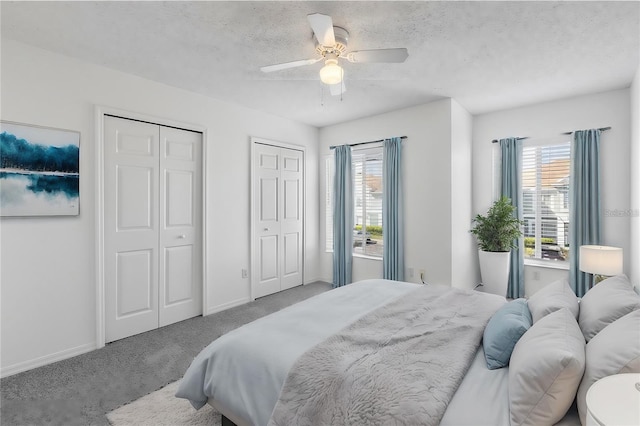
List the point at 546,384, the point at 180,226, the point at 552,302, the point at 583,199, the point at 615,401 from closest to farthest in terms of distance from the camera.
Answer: the point at 615,401
the point at 546,384
the point at 552,302
the point at 180,226
the point at 583,199

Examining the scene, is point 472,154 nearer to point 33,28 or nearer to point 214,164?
point 214,164

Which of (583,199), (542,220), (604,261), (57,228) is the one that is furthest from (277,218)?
(583,199)

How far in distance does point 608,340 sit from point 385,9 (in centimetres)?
216

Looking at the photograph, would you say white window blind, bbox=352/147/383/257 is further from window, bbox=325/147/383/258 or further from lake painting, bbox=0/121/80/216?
lake painting, bbox=0/121/80/216

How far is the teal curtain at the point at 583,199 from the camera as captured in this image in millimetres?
3643

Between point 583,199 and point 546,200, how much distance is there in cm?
42

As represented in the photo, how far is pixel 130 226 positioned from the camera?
3.17 metres

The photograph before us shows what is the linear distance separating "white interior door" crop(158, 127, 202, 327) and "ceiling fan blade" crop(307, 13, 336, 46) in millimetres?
2180

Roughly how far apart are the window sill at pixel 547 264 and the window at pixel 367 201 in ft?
6.49

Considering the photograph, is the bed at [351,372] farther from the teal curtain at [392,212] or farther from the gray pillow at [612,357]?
the teal curtain at [392,212]

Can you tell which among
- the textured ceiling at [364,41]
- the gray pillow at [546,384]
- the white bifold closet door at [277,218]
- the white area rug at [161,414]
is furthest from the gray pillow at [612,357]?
the white bifold closet door at [277,218]

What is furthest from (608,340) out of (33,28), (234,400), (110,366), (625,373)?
(33,28)

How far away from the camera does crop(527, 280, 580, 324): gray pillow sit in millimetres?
1734

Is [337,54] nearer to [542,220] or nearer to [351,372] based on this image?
[351,372]
